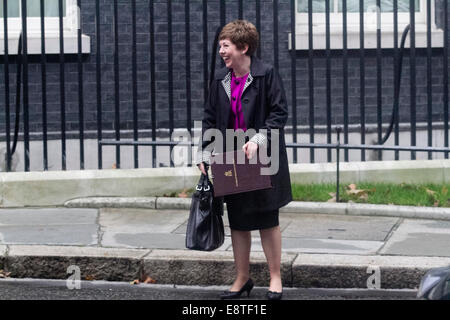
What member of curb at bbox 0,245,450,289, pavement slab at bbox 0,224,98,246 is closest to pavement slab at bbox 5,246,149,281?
curb at bbox 0,245,450,289

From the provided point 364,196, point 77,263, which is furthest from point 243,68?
point 364,196

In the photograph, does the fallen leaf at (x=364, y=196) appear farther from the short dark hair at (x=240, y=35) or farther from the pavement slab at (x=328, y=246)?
the short dark hair at (x=240, y=35)

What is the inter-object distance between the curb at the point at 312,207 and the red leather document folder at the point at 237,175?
8.31 feet

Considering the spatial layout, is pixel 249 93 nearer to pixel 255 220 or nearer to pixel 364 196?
pixel 255 220

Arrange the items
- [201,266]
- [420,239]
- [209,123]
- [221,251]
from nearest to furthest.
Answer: [209,123]
[201,266]
[221,251]
[420,239]

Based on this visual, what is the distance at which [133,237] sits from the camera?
26.2 feet

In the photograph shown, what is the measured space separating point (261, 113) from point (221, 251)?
1.25 metres

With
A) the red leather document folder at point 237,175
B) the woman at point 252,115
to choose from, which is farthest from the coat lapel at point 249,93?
the red leather document folder at point 237,175

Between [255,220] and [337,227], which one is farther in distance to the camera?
[337,227]

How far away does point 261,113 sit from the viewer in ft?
21.4
